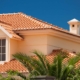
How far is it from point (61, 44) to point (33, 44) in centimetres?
285

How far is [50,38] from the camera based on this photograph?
33000 millimetres

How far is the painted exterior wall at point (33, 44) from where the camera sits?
32781mm

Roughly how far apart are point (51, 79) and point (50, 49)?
1578 centimetres

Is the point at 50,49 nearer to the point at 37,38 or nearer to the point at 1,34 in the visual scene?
the point at 37,38

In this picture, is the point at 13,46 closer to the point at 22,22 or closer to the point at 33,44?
the point at 33,44

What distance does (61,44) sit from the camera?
3481 cm

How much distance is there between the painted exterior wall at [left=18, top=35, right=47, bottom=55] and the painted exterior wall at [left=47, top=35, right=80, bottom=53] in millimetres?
434

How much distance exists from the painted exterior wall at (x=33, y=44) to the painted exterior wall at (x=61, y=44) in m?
0.43

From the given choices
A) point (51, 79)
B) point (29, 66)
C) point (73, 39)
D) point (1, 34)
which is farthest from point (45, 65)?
point (73, 39)

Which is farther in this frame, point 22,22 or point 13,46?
point 22,22

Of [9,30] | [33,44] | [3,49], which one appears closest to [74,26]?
[33,44]

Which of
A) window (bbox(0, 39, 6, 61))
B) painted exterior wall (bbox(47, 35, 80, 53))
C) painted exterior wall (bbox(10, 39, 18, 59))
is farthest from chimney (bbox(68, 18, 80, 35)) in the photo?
window (bbox(0, 39, 6, 61))

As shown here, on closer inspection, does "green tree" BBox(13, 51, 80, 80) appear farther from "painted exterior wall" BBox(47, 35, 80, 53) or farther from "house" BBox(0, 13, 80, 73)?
"painted exterior wall" BBox(47, 35, 80, 53)

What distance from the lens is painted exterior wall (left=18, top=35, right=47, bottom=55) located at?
32781mm
